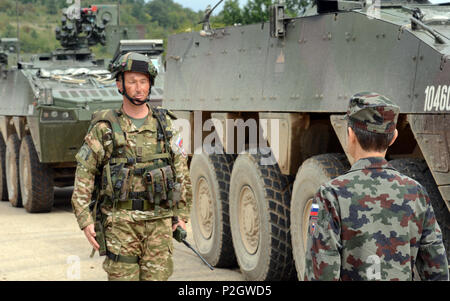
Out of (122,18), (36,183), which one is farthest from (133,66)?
(122,18)

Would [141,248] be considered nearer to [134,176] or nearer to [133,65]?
[134,176]

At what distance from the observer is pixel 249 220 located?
717 centimetres

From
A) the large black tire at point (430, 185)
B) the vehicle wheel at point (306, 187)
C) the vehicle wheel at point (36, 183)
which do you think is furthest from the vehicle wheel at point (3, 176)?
the large black tire at point (430, 185)

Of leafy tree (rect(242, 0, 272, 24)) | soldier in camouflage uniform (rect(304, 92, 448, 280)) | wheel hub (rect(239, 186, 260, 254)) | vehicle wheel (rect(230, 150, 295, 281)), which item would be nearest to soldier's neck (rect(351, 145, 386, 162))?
soldier in camouflage uniform (rect(304, 92, 448, 280))

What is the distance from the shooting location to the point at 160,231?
4746mm

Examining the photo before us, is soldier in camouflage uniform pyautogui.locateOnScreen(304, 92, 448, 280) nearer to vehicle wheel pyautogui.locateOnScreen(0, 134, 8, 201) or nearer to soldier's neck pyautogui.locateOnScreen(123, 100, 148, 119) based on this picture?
soldier's neck pyautogui.locateOnScreen(123, 100, 148, 119)

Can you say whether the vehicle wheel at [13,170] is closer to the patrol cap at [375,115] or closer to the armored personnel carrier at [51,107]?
the armored personnel carrier at [51,107]

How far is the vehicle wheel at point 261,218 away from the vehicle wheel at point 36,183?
5.13 m

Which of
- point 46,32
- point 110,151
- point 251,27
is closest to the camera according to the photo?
point 110,151

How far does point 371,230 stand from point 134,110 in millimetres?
2206

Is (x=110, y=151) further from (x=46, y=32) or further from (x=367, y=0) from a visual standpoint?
(x=46, y=32)

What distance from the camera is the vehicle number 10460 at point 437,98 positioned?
450 cm
